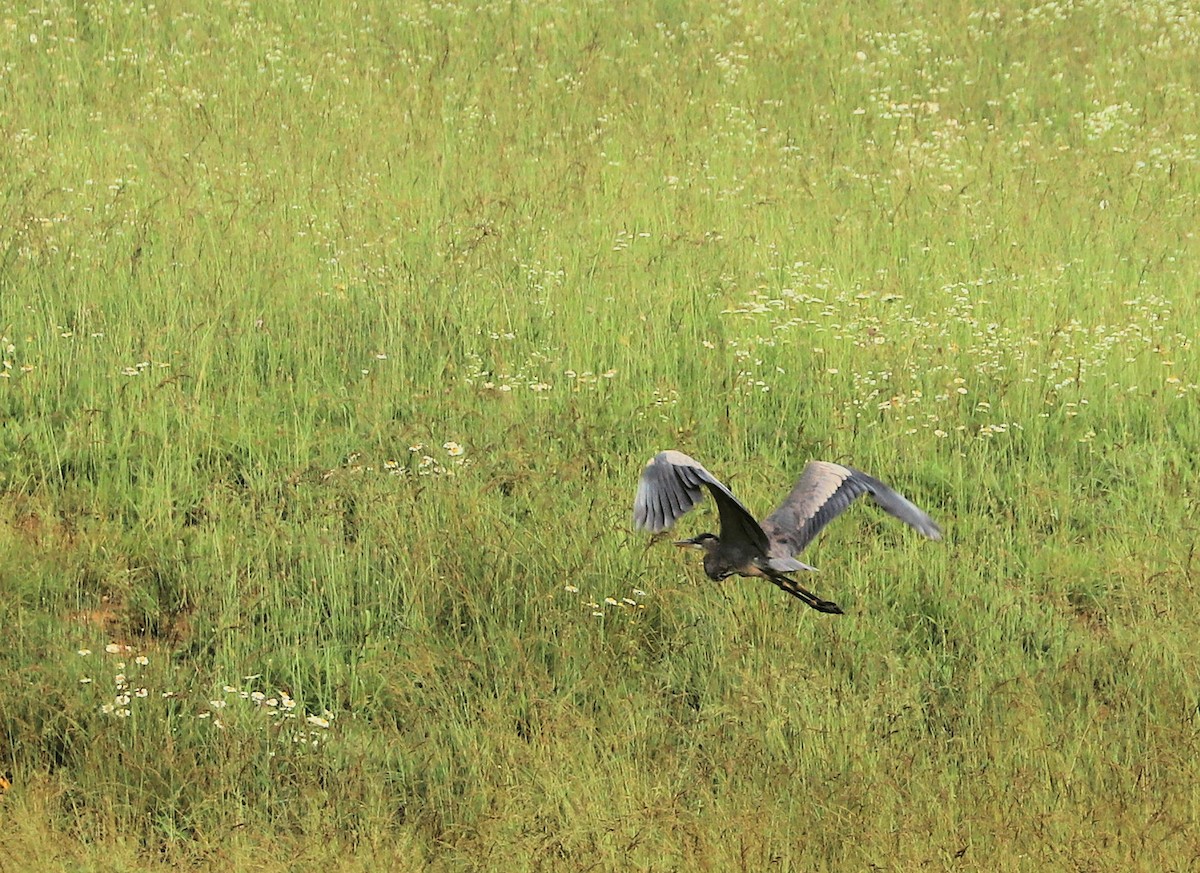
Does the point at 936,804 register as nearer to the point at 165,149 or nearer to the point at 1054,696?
the point at 1054,696

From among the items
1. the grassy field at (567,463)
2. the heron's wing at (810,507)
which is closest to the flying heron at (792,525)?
the heron's wing at (810,507)

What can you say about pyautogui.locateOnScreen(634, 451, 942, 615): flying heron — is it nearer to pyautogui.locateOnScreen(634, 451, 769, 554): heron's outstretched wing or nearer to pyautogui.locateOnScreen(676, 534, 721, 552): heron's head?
pyautogui.locateOnScreen(676, 534, 721, 552): heron's head

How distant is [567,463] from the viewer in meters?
5.84

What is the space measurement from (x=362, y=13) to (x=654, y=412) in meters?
5.97

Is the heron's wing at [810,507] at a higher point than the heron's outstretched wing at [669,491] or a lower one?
lower

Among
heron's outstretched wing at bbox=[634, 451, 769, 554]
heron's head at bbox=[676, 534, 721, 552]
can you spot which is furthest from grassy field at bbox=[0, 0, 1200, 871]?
heron's outstretched wing at bbox=[634, 451, 769, 554]

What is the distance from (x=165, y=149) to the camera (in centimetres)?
862

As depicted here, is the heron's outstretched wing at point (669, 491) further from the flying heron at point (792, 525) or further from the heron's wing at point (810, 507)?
the heron's wing at point (810, 507)

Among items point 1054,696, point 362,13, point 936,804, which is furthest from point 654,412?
point 362,13

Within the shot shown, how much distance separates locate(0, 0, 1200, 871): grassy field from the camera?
14.4 ft

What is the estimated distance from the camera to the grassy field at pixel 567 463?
439cm

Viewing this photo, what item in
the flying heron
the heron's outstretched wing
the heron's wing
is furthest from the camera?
the heron's wing

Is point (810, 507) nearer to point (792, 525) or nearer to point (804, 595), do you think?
point (792, 525)

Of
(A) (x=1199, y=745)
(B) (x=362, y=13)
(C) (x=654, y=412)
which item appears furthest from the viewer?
(B) (x=362, y=13)
